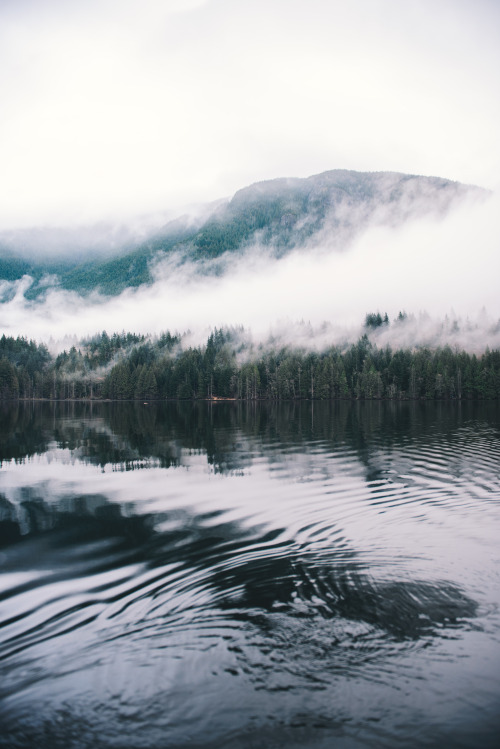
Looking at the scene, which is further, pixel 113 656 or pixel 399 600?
pixel 399 600

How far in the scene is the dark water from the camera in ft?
22.6

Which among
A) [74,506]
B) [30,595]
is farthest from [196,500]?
[30,595]

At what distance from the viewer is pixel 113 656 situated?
8.57 m

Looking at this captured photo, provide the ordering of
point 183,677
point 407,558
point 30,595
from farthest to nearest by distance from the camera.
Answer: point 407,558 < point 30,595 < point 183,677

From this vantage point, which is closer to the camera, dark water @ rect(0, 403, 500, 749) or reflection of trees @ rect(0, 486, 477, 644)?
dark water @ rect(0, 403, 500, 749)

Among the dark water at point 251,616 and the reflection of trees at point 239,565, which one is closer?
the dark water at point 251,616

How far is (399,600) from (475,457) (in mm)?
26206

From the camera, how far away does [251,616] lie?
32.8 feet

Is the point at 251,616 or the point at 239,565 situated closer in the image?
the point at 251,616

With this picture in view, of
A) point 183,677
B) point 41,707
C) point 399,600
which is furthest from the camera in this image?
point 399,600

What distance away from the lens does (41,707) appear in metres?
7.23

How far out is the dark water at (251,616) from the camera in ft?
22.6

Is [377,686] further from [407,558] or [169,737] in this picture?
[407,558]

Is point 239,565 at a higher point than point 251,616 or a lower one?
lower
